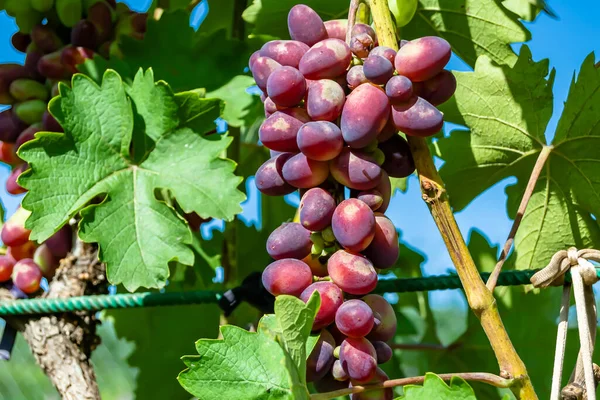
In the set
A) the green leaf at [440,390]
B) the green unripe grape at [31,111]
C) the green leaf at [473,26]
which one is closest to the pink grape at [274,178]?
the green leaf at [440,390]

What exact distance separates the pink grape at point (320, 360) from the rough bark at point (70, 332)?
46 cm

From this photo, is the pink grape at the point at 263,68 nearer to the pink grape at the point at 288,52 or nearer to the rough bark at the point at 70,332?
the pink grape at the point at 288,52

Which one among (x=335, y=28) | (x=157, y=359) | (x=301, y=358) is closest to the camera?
(x=301, y=358)

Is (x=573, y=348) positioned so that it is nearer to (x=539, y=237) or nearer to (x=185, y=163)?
(x=539, y=237)

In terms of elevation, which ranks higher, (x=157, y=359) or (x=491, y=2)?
(x=491, y=2)

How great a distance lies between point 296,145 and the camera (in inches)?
27.3

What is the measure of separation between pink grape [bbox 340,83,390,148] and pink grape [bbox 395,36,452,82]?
0.03m

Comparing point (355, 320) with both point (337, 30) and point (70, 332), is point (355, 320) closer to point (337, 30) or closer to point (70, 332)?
point (337, 30)

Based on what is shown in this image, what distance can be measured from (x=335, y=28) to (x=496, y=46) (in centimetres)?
36

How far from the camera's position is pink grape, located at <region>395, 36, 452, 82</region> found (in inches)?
25.3

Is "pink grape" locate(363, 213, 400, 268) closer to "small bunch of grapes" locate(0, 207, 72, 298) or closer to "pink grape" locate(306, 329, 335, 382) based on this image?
"pink grape" locate(306, 329, 335, 382)

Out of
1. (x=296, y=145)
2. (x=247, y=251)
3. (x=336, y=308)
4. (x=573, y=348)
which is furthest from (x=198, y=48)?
(x=573, y=348)

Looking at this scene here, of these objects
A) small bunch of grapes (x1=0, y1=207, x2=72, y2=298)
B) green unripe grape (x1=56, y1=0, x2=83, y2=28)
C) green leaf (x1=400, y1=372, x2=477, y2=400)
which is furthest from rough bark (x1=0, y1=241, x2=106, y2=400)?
green leaf (x1=400, y1=372, x2=477, y2=400)

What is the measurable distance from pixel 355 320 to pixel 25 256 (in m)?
0.67
